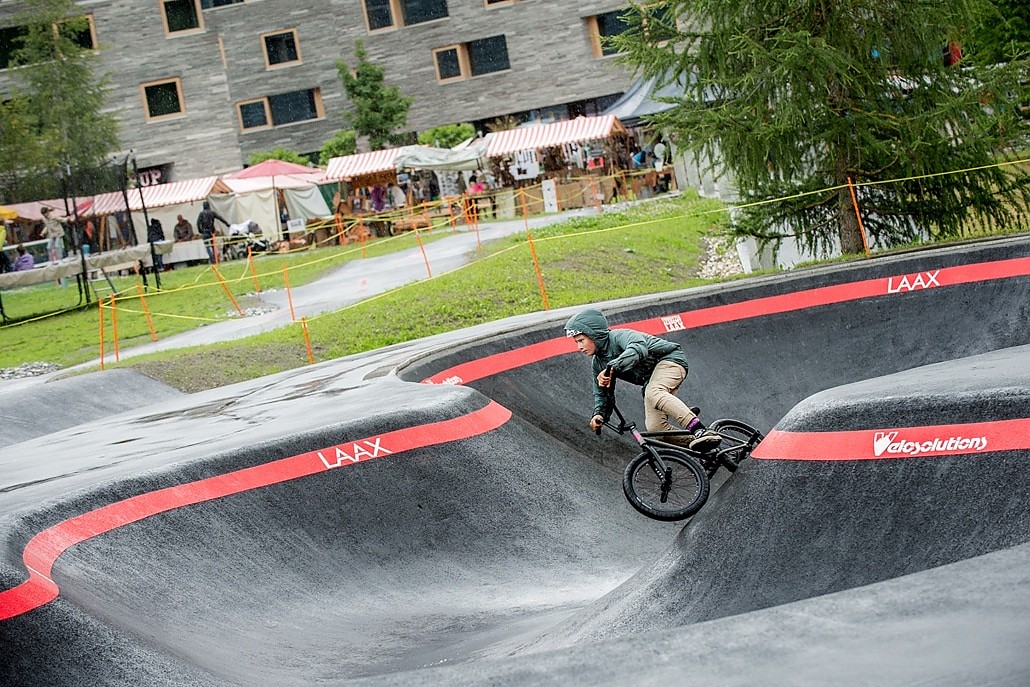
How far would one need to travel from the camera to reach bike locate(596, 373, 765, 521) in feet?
33.8

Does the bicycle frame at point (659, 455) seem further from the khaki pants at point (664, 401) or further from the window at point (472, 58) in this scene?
the window at point (472, 58)

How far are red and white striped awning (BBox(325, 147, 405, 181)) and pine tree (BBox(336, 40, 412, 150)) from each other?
25.8 feet

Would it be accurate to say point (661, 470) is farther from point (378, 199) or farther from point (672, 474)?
point (378, 199)

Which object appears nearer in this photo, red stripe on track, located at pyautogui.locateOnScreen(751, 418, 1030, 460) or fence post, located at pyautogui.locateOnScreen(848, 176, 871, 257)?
red stripe on track, located at pyautogui.locateOnScreen(751, 418, 1030, 460)

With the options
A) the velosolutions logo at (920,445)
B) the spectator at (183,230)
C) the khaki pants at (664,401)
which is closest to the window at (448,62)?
the spectator at (183,230)

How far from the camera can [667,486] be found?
33.8 feet

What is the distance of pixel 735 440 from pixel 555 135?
115 ft

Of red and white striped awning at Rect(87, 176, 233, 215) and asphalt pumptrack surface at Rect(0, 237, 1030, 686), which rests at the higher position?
red and white striped awning at Rect(87, 176, 233, 215)

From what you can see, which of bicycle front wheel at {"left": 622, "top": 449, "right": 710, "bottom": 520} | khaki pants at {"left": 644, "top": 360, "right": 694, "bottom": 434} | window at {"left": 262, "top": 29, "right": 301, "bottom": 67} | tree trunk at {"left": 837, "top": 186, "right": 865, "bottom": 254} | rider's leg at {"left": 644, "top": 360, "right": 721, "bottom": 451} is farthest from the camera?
window at {"left": 262, "top": 29, "right": 301, "bottom": 67}

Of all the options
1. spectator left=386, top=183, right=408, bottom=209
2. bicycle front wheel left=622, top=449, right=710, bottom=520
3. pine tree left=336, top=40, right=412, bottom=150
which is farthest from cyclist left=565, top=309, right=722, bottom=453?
pine tree left=336, top=40, right=412, bottom=150

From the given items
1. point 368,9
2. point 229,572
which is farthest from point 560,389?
point 368,9

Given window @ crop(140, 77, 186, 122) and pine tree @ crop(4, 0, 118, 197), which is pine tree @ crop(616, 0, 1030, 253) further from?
window @ crop(140, 77, 186, 122)

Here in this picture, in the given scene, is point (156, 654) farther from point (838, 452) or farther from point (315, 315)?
point (315, 315)

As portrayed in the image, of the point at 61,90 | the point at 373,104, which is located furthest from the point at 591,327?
the point at 373,104
